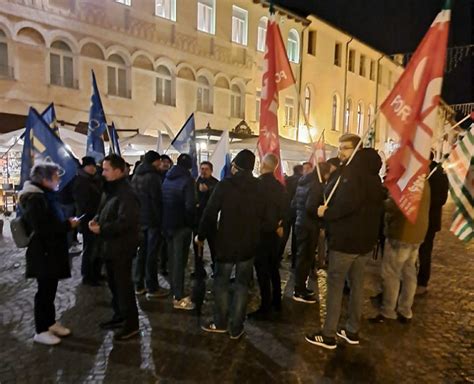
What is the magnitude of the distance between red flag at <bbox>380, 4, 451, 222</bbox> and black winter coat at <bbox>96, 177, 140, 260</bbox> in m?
2.68

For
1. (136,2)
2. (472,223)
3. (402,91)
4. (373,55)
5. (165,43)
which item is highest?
(373,55)

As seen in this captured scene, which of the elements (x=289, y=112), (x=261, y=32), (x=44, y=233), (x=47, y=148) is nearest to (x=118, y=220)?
(x=44, y=233)

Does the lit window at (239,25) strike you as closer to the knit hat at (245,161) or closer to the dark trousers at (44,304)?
the knit hat at (245,161)

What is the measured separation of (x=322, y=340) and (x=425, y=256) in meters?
2.72

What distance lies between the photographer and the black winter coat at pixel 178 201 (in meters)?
5.31

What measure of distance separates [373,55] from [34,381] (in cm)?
3042

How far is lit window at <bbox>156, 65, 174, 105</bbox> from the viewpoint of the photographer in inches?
675

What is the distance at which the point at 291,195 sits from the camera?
8.27 metres

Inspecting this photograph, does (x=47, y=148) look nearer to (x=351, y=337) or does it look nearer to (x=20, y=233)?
(x=20, y=233)

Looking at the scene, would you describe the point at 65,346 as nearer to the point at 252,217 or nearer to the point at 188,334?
the point at 188,334

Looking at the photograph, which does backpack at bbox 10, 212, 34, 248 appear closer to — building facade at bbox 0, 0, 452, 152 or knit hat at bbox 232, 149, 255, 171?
knit hat at bbox 232, 149, 255, 171

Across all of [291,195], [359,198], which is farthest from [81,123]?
[359,198]

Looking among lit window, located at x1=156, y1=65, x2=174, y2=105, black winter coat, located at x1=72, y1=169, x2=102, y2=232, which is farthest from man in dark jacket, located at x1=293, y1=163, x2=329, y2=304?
lit window, located at x1=156, y1=65, x2=174, y2=105

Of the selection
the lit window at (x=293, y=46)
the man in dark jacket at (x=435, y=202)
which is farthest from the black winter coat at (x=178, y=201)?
the lit window at (x=293, y=46)
